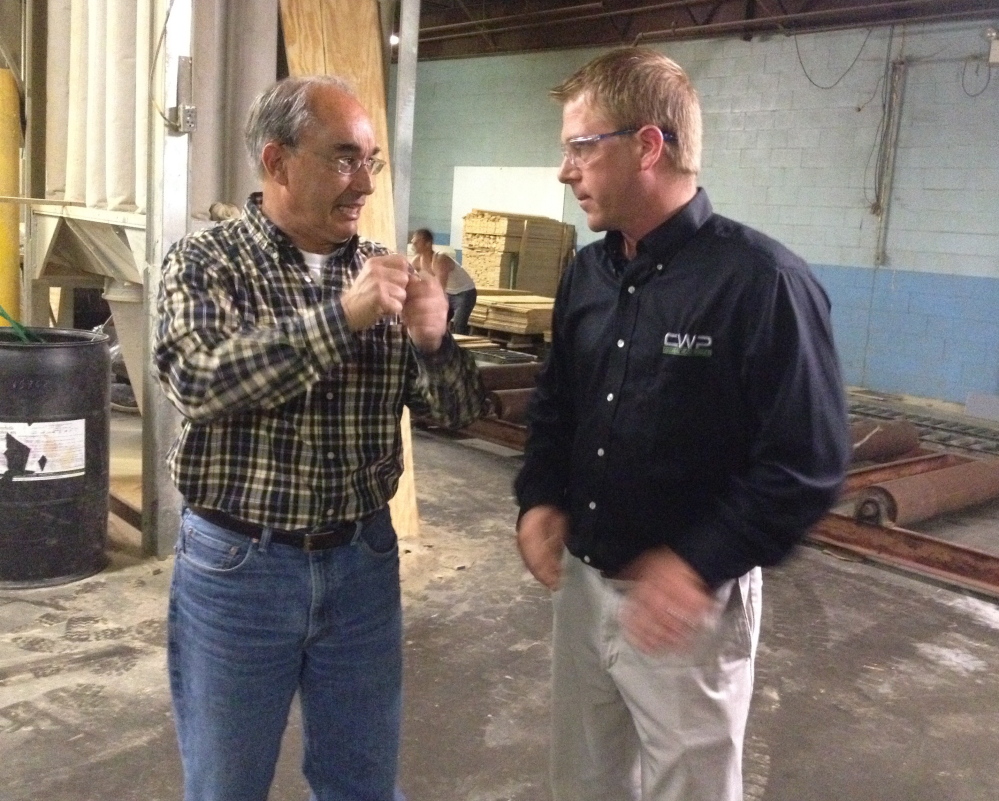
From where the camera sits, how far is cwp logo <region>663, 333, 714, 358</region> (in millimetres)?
1558

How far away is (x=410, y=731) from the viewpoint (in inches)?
117

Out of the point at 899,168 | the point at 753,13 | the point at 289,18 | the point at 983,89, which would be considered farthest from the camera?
the point at 753,13

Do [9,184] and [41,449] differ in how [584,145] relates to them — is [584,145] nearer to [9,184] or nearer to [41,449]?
[41,449]

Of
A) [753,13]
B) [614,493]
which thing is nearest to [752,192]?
[753,13]

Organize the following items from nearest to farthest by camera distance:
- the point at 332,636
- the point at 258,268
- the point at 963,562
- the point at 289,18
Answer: the point at 258,268 < the point at 332,636 < the point at 289,18 < the point at 963,562

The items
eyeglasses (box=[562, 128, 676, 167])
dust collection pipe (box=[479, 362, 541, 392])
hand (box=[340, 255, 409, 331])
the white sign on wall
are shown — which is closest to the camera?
hand (box=[340, 255, 409, 331])

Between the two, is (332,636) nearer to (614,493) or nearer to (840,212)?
(614,493)

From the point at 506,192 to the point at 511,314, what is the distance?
4.08m

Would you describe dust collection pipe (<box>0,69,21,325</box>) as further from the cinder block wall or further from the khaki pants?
the cinder block wall

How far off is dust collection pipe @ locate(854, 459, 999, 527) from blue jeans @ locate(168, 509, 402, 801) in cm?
385

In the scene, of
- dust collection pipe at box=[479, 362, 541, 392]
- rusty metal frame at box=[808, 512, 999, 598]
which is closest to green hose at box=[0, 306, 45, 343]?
rusty metal frame at box=[808, 512, 999, 598]

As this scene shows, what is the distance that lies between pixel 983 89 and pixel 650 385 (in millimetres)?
9299

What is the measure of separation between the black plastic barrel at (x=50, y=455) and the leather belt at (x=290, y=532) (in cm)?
245

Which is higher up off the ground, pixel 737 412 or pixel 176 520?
pixel 737 412
